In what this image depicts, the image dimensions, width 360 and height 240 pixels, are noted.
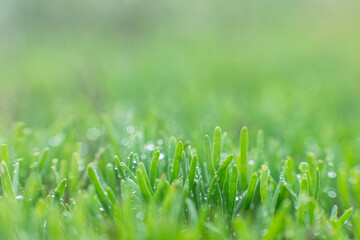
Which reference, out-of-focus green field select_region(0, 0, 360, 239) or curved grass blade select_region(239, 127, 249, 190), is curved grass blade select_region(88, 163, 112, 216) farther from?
curved grass blade select_region(239, 127, 249, 190)

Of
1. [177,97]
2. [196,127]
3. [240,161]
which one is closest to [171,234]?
[240,161]

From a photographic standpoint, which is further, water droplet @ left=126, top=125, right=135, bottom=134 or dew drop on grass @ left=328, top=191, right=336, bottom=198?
water droplet @ left=126, top=125, right=135, bottom=134

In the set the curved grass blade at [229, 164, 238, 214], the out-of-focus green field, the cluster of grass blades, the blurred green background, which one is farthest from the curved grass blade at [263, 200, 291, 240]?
the blurred green background

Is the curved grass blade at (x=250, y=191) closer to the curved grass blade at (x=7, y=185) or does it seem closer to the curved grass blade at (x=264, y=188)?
the curved grass blade at (x=264, y=188)

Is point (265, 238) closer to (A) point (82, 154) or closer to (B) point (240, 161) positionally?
(B) point (240, 161)

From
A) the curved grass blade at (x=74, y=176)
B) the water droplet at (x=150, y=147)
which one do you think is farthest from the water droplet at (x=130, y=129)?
the curved grass blade at (x=74, y=176)

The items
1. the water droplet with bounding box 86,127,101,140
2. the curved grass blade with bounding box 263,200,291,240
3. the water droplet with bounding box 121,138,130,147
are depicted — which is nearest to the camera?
the curved grass blade with bounding box 263,200,291,240
